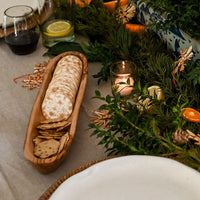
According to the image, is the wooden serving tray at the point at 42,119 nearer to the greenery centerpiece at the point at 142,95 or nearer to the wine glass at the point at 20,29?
the greenery centerpiece at the point at 142,95

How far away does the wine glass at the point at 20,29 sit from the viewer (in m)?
1.00

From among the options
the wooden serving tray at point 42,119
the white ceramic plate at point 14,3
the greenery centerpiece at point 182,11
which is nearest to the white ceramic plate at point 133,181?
the wooden serving tray at point 42,119

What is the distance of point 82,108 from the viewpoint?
0.86 metres

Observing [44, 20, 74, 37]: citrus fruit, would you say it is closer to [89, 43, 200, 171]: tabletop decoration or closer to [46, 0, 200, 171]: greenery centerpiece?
[46, 0, 200, 171]: greenery centerpiece

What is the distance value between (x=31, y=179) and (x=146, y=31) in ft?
1.58

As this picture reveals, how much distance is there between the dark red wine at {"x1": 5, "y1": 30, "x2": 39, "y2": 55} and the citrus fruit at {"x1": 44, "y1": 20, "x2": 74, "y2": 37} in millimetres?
39

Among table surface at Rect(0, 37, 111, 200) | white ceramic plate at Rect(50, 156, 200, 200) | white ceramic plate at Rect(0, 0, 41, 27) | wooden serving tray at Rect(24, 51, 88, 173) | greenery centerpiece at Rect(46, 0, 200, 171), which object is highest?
white ceramic plate at Rect(50, 156, 200, 200)

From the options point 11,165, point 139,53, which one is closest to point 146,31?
point 139,53

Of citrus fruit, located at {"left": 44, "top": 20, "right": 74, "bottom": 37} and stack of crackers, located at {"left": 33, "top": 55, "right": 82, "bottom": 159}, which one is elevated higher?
stack of crackers, located at {"left": 33, "top": 55, "right": 82, "bottom": 159}

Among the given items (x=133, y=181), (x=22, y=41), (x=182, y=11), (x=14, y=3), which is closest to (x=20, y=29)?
(x=22, y=41)

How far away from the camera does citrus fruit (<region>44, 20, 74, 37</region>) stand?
1054 millimetres

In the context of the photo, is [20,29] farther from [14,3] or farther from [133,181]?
[133,181]

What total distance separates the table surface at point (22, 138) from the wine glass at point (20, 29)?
0.13ft

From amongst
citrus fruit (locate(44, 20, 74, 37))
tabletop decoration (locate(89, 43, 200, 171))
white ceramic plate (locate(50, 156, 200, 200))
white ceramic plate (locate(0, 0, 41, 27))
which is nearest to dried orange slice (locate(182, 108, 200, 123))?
tabletop decoration (locate(89, 43, 200, 171))
